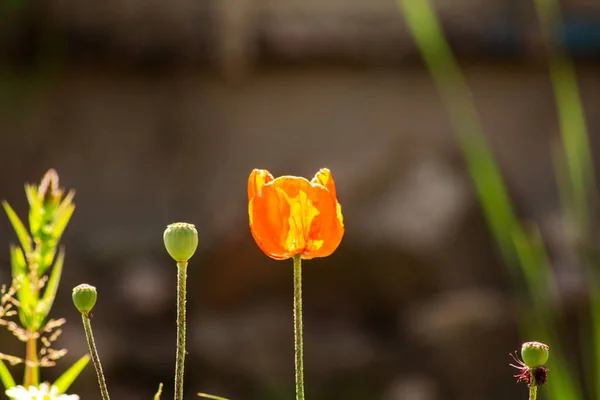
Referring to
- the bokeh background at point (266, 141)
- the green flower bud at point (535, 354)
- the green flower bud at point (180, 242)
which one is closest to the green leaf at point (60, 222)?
the green flower bud at point (180, 242)

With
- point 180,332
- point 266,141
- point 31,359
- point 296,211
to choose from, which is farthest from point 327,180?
point 266,141

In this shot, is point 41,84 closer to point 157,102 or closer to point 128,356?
point 157,102

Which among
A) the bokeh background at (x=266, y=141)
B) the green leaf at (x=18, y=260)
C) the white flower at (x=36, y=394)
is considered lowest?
the white flower at (x=36, y=394)

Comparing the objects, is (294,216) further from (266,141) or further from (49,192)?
(266,141)

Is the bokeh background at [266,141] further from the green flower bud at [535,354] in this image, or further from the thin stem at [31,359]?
the green flower bud at [535,354]

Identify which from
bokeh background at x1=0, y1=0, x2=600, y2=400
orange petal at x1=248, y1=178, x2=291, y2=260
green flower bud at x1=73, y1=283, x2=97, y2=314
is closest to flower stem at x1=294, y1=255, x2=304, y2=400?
orange petal at x1=248, y1=178, x2=291, y2=260

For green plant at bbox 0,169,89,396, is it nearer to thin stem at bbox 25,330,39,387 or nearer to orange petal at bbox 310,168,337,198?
thin stem at bbox 25,330,39,387
